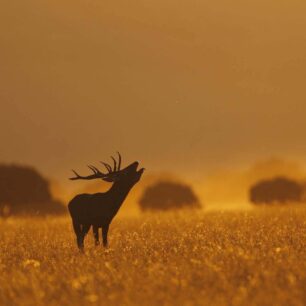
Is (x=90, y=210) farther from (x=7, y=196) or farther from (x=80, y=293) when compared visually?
(x=7, y=196)

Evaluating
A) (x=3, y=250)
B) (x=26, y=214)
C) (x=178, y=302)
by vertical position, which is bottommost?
(x=178, y=302)

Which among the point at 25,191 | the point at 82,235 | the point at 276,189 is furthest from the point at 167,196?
the point at 82,235

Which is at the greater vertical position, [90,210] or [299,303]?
[90,210]

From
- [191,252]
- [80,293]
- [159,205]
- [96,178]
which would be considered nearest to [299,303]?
[80,293]

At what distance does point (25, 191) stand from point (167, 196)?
8429 millimetres

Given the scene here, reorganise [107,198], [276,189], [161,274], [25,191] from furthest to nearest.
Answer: [276,189], [25,191], [107,198], [161,274]

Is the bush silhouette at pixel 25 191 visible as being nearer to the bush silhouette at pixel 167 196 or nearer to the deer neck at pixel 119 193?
the bush silhouette at pixel 167 196

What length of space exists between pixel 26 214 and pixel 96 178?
17002 millimetres

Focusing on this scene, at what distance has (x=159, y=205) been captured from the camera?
36.0 m

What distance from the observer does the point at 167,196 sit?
36.8m

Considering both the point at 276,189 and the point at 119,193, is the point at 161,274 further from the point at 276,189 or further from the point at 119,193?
the point at 276,189

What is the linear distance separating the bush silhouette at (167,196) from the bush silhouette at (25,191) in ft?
18.6

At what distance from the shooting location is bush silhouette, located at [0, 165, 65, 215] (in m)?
31.2

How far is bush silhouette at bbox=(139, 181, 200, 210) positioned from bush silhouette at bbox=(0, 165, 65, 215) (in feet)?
18.6
